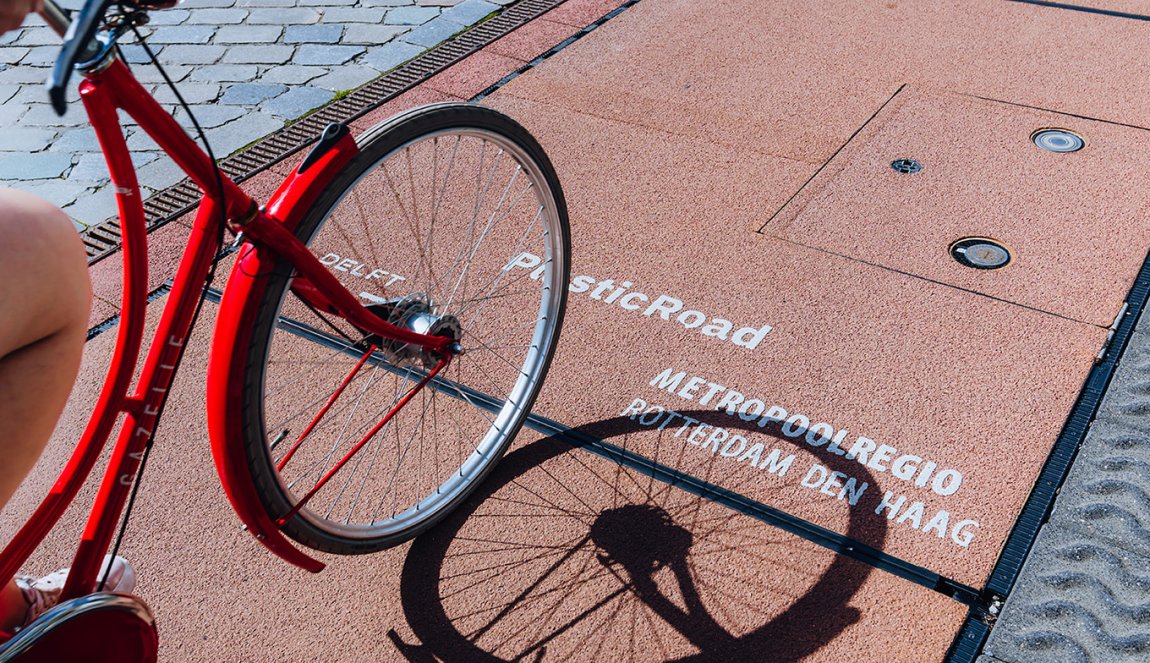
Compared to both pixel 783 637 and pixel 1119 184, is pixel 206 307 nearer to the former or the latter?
pixel 783 637

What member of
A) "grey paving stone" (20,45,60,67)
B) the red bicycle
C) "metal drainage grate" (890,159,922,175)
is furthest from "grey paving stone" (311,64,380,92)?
"metal drainage grate" (890,159,922,175)

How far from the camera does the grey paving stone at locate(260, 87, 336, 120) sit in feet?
15.6

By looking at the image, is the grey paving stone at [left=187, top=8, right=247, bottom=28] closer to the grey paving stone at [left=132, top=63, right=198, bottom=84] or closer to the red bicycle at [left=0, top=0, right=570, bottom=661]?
the grey paving stone at [left=132, top=63, right=198, bottom=84]

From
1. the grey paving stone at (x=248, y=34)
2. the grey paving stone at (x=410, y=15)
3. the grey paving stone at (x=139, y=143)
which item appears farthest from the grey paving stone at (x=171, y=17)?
the grey paving stone at (x=139, y=143)

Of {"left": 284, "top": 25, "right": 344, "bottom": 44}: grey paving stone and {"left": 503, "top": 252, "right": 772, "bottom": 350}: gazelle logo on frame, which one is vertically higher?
{"left": 284, "top": 25, "right": 344, "bottom": 44}: grey paving stone

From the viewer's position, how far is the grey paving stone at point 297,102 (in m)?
4.74

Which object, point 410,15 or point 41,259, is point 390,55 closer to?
point 410,15

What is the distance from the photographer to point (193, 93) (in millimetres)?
4863

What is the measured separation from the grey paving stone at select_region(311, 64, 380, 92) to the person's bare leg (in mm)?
3200

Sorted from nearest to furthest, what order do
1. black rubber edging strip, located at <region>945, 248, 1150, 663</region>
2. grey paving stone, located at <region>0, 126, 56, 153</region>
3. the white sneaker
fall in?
the white sneaker → black rubber edging strip, located at <region>945, 248, 1150, 663</region> → grey paving stone, located at <region>0, 126, 56, 153</region>

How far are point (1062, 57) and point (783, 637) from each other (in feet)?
12.3

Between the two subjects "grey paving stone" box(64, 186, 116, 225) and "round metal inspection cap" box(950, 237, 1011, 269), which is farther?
"grey paving stone" box(64, 186, 116, 225)

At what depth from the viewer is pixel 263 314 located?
1.94m

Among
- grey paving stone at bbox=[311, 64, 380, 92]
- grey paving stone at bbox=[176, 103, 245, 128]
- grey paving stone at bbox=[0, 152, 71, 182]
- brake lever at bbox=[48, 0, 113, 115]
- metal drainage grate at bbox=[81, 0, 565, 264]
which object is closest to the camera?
brake lever at bbox=[48, 0, 113, 115]
